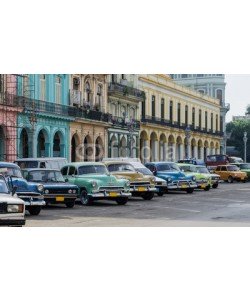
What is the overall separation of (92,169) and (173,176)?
7703mm

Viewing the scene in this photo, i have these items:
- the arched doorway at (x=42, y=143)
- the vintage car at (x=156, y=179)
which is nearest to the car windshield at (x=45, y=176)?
the vintage car at (x=156, y=179)

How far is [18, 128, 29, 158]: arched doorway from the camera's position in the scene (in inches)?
1391

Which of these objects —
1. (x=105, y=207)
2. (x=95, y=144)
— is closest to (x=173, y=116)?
(x=95, y=144)

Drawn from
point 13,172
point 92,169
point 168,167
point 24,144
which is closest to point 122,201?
point 92,169

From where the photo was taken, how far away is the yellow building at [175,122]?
5894 cm

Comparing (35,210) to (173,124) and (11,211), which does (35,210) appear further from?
(173,124)

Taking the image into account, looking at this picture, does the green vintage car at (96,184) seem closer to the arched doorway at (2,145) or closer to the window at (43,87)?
the arched doorway at (2,145)

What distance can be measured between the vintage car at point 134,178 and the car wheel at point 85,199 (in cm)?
277

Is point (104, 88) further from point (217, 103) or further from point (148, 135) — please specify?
point (217, 103)

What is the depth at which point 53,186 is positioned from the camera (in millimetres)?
21938

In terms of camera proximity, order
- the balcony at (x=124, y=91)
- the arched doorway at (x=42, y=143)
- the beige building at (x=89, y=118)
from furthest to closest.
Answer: the balcony at (x=124, y=91) < the beige building at (x=89, y=118) < the arched doorway at (x=42, y=143)

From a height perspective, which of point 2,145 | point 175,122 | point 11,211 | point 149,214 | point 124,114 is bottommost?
point 149,214

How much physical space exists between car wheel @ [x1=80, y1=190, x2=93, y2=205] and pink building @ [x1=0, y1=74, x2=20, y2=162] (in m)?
9.91

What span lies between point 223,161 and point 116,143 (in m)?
8.09
